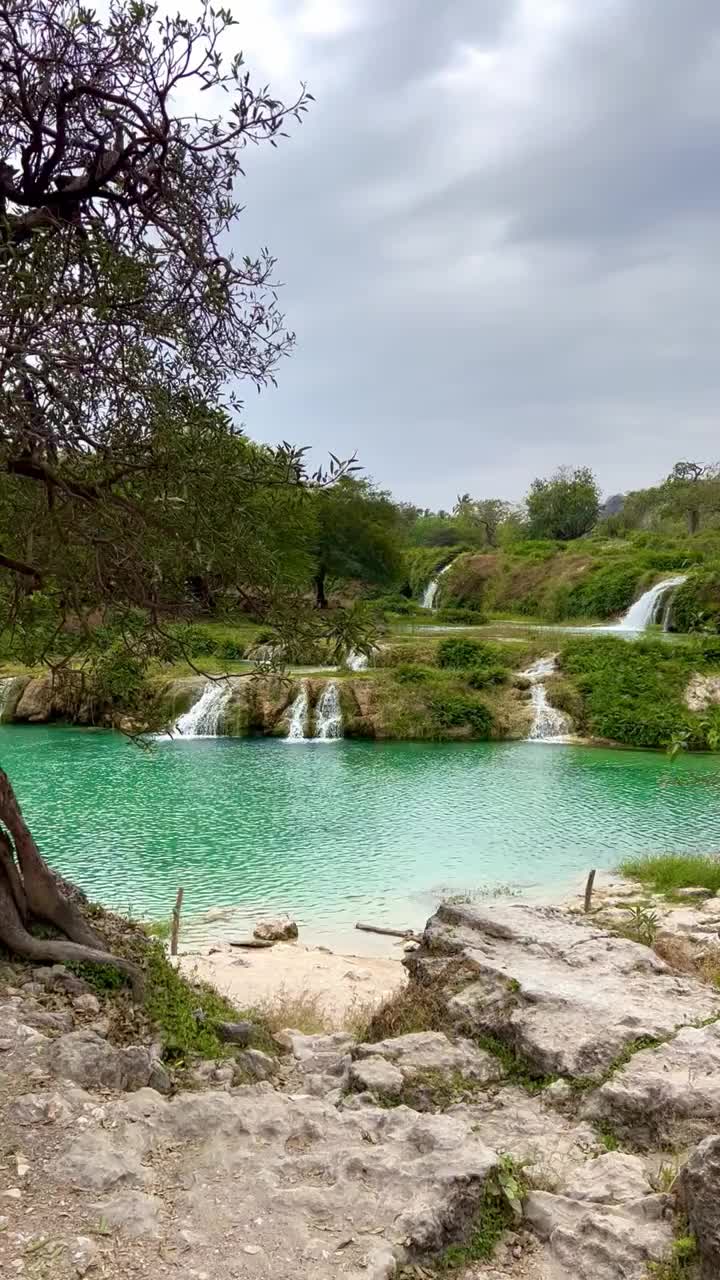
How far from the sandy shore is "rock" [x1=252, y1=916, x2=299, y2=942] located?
244 millimetres

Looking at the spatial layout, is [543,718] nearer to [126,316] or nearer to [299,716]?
[299,716]

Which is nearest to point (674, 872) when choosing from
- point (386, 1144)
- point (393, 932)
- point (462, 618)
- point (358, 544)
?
point (393, 932)

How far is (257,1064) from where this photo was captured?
22.1 ft

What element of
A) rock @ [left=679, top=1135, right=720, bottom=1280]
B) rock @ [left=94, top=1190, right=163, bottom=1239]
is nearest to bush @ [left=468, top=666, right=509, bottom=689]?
rock @ [left=679, top=1135, right=720, bottom=1280]

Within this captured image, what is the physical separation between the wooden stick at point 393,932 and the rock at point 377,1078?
6789mm

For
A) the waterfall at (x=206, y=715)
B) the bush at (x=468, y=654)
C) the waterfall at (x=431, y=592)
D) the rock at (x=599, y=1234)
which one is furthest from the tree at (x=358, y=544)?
the rock at (x=599, y=1234)

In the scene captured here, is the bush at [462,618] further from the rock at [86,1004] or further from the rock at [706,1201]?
the rock at [706,1201]

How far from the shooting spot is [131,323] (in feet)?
20.1

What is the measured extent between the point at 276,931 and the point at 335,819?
23.9 ft

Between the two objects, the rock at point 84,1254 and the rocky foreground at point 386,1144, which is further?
the rocky foreground at point 386,1144

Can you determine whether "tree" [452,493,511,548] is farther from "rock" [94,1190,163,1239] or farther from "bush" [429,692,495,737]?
"rock" [94,1190,163,1239]

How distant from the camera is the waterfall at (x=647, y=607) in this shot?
46.7 m

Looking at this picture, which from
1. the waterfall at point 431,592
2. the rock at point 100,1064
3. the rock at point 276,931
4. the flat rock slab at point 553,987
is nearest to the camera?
the rock at point 100,1064

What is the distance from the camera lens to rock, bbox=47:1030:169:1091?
5.61m
